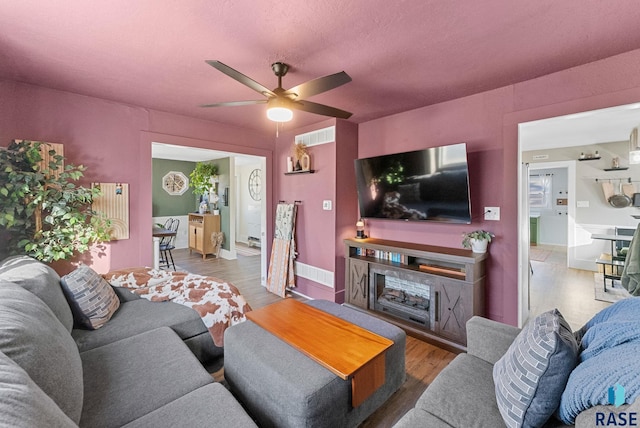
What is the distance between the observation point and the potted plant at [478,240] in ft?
8.84

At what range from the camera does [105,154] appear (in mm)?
3031

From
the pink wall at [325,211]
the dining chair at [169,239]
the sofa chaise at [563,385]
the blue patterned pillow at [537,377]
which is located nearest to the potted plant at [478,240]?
the sofa chaise at [563,385]

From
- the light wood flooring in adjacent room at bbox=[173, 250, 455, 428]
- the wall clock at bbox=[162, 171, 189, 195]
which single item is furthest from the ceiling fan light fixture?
the wall clock at bbox=[162, 171, 189, 195]

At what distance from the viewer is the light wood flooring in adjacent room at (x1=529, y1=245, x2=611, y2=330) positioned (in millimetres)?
3328

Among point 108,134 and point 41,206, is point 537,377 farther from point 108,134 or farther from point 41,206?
point 108,134

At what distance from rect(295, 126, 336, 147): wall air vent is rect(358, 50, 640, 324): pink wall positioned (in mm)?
827

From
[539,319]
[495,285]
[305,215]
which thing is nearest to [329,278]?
[305,215]

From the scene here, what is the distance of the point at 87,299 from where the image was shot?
199cm

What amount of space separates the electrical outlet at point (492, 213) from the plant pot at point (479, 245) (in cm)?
27

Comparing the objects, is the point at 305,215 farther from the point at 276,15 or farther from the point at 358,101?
the point at 276,15

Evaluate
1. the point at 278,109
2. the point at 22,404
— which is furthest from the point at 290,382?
the point at 278,109

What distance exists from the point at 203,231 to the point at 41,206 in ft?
12.4

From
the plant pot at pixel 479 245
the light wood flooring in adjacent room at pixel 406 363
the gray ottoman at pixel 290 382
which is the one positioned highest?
the plant pot at pixel 479 245

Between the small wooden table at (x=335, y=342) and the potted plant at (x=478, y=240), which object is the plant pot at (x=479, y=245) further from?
the small wooden table at (x=335, y=342)
